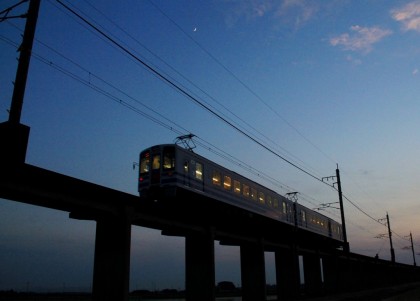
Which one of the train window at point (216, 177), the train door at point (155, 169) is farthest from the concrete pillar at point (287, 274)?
the train door at point (155, 169)

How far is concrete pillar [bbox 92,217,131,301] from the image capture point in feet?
69.4

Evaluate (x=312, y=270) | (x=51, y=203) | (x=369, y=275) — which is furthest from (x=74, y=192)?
(x=369, y=275)

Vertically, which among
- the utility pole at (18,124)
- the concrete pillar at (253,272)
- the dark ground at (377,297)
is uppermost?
the utility pole at (18,124)

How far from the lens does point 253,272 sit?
38.0 meters

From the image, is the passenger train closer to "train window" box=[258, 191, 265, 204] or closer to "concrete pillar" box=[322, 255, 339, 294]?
"train window" box=[258, 191, 265, 204]

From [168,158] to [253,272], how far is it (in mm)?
19826

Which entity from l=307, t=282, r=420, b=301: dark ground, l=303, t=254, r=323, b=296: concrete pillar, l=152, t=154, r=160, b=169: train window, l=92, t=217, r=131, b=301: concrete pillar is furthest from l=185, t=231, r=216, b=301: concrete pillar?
l=303, t=254, r=323, b=296: concrete pillar

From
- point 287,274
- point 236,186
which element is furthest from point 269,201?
point 287,274

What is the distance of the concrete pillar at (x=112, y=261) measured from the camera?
21156mm

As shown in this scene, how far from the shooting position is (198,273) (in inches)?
1167

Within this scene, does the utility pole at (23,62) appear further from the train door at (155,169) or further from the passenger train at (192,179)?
the train door at (155,169)

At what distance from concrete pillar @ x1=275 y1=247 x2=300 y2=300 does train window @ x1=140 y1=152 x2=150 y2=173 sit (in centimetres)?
2663

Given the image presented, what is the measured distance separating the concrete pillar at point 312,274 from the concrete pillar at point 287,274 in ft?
32.0

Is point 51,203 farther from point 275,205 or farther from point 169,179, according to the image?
point 275,205
